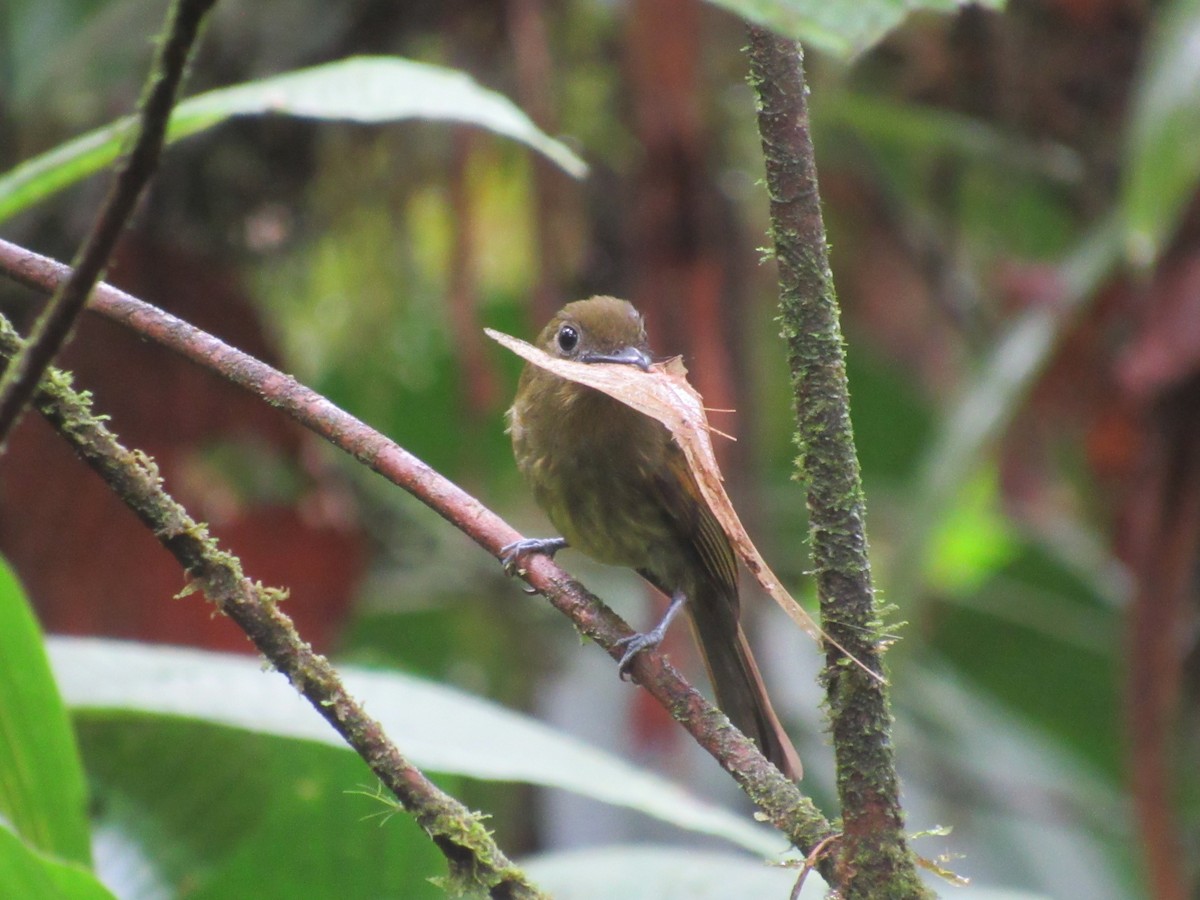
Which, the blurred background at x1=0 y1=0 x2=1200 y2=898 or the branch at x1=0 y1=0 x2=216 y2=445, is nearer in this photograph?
the branch at x1=0 y1=0 x2=216 y2=445

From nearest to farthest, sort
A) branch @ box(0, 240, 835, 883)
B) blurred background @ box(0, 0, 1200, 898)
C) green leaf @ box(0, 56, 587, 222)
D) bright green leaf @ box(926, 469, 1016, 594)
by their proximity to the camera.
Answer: branch @ box(0, 240, 835, 883) < green leaf @ box(0, 56, 587, 222) < blurred background @ box(0, 0, 1200, 898) < bright green leaf @ box(926, 469, 1016, 594)

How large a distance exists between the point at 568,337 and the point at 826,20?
1.84m

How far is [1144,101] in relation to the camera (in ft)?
9.99

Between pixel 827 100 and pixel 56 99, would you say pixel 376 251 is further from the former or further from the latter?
pixel 827 100

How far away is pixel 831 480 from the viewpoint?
3.59ft

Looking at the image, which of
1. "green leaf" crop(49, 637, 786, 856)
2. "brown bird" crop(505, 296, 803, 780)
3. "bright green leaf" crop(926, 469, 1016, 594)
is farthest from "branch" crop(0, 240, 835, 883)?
"bright green leaf" crop(926, 469, 1016, 594)

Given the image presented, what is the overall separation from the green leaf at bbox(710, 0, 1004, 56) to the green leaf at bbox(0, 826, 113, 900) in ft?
2.90

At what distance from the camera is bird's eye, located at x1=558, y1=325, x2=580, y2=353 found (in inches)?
102

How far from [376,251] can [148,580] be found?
1202mm

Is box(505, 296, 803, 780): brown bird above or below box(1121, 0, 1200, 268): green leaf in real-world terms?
below

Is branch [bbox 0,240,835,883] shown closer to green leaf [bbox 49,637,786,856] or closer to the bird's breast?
green leaf [bbox 49,637,786,856]

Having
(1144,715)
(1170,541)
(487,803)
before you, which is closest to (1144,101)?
(1170,541)

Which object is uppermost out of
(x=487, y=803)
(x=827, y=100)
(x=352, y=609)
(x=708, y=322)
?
(x=827, y=100)

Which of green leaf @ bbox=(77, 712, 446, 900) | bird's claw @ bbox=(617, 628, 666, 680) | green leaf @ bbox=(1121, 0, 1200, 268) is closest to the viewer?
bird's claw @ bbox=(617, 628, 666, 680)
